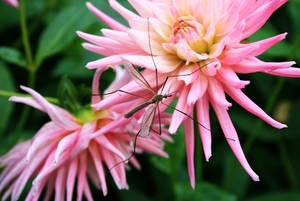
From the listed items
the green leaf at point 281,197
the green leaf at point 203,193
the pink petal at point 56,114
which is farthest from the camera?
the green leaf at point 281,197

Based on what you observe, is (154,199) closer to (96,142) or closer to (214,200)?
(214,200)

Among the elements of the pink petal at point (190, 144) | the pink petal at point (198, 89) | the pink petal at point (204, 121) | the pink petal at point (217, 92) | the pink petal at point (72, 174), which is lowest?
the pink petal at point (72, 174)

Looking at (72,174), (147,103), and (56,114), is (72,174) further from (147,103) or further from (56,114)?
(147,103)

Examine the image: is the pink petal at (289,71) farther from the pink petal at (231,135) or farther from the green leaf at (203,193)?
the green leaf at (203,193)

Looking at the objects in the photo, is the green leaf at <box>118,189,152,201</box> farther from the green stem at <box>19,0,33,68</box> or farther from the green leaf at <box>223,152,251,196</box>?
the green stem at <box>19,0,33,68</box>

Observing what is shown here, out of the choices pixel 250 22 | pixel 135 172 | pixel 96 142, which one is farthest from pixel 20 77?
pixel 250 22

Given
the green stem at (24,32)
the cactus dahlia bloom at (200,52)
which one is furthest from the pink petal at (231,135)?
the green stem at (24,32)

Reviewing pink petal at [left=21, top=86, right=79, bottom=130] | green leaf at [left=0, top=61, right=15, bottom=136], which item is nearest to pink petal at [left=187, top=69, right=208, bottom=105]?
pink petal at [left=21, top=86, right=79, bottom=130]

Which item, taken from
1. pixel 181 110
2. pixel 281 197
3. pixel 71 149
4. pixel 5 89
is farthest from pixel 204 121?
pixel 5 89
